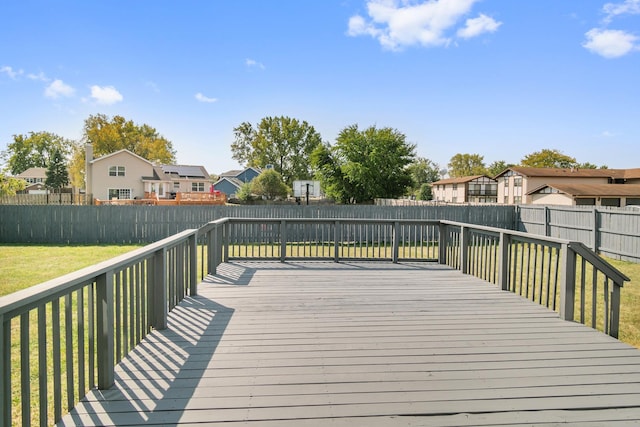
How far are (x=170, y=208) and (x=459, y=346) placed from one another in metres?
14.8

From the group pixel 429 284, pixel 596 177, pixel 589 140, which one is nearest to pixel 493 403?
pixel 429 284

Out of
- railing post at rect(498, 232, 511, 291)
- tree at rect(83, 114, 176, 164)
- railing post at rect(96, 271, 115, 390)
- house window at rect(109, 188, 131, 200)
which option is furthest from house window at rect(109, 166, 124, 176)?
railing post at rect(96, 271, 115, 390)

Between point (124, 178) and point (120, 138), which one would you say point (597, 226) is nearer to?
point (124, 178)

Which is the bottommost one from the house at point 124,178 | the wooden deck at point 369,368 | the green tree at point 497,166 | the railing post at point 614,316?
the wooden deck at point 369,368

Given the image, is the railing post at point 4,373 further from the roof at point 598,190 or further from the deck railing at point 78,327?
the roof at point 598,190

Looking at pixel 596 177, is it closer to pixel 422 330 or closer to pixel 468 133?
pixel 468 133

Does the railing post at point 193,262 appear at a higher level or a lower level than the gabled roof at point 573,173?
lower

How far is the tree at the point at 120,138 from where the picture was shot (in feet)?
178

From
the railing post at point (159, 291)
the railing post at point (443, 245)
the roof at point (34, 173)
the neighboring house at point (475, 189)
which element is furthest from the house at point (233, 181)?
the railing post at point (159, 291)

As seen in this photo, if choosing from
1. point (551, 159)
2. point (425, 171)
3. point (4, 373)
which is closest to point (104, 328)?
point (4, 373)

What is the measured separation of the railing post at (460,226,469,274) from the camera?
7.08m

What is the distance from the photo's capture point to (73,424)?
2.26 meters

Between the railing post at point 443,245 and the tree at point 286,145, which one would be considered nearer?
the railing post at point 443,245

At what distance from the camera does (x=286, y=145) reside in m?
54.9
